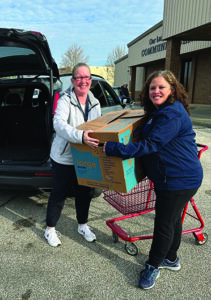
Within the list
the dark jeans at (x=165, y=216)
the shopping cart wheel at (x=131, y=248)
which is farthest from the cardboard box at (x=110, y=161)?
the shopping cart wheel at (x=131, y=248)

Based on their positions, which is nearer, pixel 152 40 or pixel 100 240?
pixel 100 240

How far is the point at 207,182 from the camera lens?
4293 millimetres

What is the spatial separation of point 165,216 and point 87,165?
744 mm

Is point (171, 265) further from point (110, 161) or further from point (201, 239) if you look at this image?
point (110, 161)

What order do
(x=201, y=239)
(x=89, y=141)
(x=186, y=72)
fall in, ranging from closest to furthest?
(x=89, y=141), (x=201, y=239), (x=186, y=72)

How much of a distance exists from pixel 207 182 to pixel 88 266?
2.86 meters

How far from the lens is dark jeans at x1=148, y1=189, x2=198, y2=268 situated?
186 centimetres

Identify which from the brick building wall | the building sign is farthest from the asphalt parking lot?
the building sign

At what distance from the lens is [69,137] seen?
202 centimetres

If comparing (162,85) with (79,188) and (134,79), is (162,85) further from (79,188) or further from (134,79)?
(134,79)

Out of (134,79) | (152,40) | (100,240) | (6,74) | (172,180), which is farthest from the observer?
(134,79)

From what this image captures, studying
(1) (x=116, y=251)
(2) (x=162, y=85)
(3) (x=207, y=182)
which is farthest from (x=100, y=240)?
(3) (x=207, y=182)

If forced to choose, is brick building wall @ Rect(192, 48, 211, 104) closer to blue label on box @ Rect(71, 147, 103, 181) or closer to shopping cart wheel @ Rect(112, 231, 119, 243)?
shopping cart wheel @ Rect(112, 231, 119, 243)

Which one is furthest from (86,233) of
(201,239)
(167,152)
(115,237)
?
(167,152)
